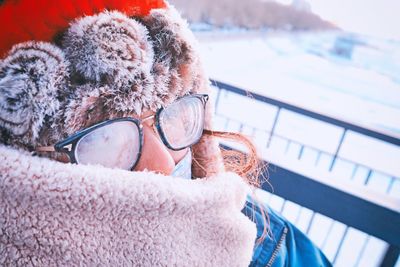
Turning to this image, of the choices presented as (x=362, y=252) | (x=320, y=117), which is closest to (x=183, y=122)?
(x=320, y=117)

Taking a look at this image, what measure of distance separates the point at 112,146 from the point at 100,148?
0.10 feet

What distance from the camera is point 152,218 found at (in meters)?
0.61

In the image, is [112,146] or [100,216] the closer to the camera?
[100,216]

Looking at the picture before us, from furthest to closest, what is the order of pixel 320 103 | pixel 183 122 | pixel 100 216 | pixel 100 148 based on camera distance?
pixel 320 103 → pixel 183 122 → pixel 100 148 → pixel 100 216

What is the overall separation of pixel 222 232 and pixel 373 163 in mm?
2527

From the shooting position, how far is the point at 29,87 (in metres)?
0.58

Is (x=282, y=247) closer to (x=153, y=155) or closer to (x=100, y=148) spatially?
(x=153, y=155)

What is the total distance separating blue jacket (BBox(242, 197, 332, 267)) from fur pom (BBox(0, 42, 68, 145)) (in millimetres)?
874

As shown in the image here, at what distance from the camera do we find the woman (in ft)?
1.75

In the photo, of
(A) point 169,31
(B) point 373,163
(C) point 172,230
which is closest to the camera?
(C) point 172,230

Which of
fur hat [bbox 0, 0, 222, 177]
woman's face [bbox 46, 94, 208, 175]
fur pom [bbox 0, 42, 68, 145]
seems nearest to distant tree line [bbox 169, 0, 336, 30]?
woman's face [bbox 46, 94, 208, 175]

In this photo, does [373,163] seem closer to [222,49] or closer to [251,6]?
[251,6]

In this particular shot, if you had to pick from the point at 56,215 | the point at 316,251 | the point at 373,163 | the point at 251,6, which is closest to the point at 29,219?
the point at 56,215

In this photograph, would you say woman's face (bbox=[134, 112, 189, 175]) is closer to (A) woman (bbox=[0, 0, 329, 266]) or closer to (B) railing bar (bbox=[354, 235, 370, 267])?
(A) woman (bbox=[0, 0, 329, 266])
